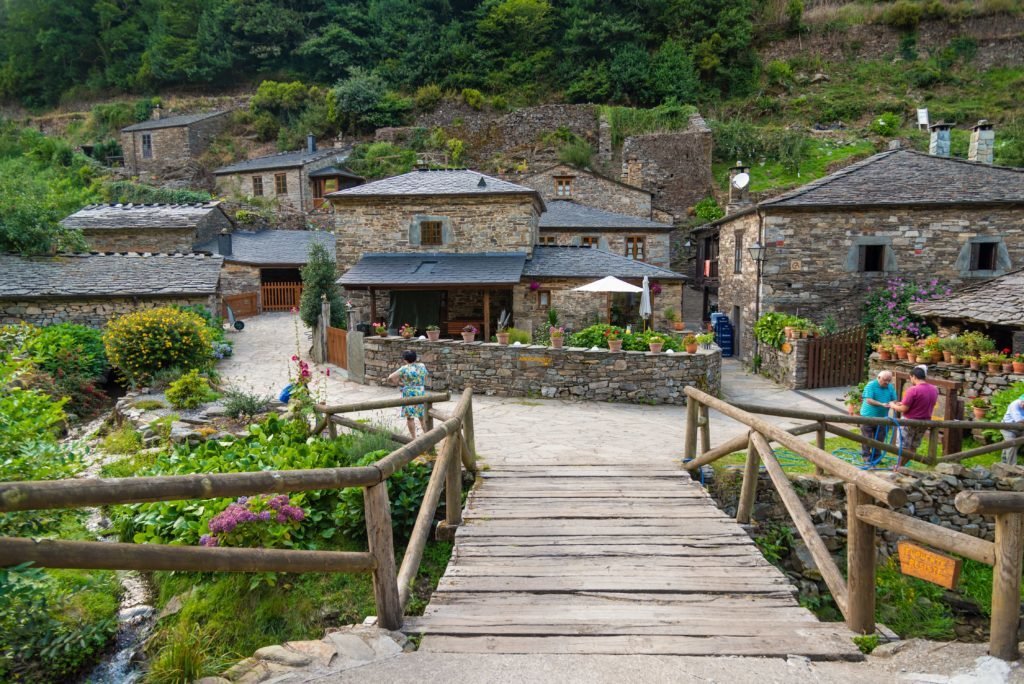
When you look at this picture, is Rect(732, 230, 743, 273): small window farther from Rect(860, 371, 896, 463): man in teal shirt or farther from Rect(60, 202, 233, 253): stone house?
Rect(60, 202, 233, 253): stone house

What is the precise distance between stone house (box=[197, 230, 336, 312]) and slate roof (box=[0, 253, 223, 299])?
6549mm

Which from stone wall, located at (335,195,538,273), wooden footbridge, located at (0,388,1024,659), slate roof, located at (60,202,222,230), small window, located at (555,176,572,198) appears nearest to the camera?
wooden footbridge, located at (0,388,1024,659)

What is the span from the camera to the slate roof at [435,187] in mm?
19047

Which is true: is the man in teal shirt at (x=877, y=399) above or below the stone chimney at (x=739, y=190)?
below

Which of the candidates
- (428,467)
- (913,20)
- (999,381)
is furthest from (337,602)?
(913,20)

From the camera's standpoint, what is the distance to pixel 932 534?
2994mm

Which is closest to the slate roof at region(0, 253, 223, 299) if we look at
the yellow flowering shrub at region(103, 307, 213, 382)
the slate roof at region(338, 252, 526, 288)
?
the yellow flowering shrub at region(103, 307, 213, 382)

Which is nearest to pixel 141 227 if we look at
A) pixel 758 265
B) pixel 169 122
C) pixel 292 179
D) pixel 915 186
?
pixel 292 179

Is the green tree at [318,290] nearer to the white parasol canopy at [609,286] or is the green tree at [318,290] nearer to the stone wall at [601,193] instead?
the white parasol canopy at [609,286]

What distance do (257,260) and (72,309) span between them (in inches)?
423

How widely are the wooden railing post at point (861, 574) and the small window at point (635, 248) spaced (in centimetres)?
2270

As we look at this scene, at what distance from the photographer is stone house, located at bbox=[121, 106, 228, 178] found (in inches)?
1508

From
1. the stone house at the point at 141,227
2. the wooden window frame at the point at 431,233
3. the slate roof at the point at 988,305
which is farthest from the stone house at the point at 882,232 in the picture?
the stone house at the point at 141,227

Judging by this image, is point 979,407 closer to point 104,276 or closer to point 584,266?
point 584,266
